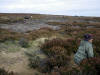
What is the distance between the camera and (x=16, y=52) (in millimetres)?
9094

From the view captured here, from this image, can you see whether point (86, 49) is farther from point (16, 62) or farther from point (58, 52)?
point (16, 62)

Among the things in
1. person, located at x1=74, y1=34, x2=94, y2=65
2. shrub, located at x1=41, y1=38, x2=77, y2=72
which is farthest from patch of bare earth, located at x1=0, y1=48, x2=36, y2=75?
person, located at x1=74, y1=34, x2=94, y2=65

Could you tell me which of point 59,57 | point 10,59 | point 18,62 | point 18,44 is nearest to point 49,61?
point 59,57

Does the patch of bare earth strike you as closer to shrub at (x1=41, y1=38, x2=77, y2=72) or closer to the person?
shrub at (x1=41, y1=38, x2=77, y2=72)

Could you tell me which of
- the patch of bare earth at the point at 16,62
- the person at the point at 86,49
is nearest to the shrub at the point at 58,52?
the patch of bare earth at the point at 16,62

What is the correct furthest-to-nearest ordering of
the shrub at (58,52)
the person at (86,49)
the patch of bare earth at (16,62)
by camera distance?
the shrub at (58,52)
the patch of bare earth at (16,62)
the person at (86,49)

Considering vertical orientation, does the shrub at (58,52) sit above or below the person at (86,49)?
below

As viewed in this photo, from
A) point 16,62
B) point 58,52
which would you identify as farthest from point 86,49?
point 16,62

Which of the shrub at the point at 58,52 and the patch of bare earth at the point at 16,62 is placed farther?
the shrub at the point at 58,52

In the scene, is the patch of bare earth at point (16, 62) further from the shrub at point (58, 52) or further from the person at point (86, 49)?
the person at point (86, 49)

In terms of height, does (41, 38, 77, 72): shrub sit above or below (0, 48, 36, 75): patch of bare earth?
above

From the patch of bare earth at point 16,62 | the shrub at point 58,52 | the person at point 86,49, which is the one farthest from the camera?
the shrub at point 58,52

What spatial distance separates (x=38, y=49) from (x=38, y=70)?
2878 millimetres

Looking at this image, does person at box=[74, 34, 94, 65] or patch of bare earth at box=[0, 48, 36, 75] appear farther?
patch of bare earth at box=[0, 48, 36, 75]
